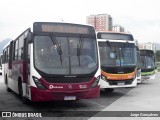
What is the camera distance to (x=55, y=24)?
10109mm

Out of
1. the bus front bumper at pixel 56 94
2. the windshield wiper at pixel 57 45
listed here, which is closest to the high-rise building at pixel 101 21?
the windshield wiper at pixel 57 45

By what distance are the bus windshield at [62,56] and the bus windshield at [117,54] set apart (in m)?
Result: 3.37

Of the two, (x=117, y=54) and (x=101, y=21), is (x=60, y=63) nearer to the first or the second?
(x=117, y=54)

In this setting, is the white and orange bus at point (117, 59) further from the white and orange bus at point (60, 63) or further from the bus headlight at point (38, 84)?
the bus headlight at point (38, 84)

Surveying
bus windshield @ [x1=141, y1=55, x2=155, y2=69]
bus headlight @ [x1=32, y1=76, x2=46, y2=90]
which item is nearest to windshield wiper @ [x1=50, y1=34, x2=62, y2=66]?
bus headlight @ [x1=32, y1=76, x2=46, y2=90]

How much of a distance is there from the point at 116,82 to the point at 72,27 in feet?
13.3

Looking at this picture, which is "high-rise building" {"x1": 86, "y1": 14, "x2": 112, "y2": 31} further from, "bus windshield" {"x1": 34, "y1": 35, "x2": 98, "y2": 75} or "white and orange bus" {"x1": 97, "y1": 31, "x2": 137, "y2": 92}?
"bus windshield" {"x1": 34, "y1": 35, "x2": 98, "y2": 75}

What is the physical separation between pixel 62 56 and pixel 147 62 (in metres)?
13.6

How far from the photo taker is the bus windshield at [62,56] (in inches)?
372

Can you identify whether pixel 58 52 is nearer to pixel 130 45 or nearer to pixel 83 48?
pixel 83 48

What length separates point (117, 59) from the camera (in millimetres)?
13617

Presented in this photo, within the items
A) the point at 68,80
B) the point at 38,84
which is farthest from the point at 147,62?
the point at 38,84

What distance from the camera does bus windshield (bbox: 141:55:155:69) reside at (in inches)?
859

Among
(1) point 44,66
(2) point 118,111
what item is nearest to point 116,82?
(2) point 118,111
